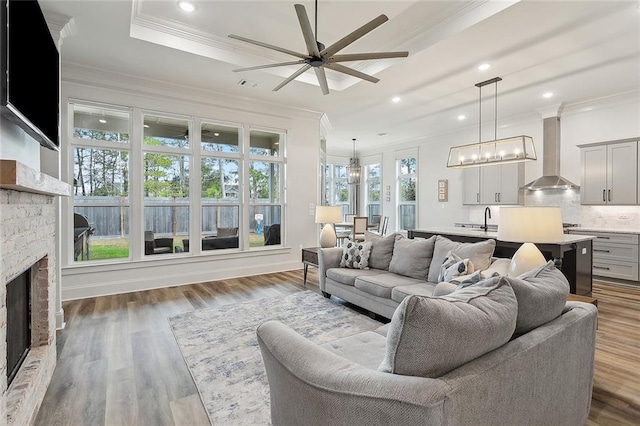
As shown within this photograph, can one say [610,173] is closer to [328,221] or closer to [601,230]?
[601,230]

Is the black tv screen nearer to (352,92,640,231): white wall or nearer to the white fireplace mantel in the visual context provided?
the white fireplace mantel

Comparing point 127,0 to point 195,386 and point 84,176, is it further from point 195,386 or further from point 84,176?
point 195,386

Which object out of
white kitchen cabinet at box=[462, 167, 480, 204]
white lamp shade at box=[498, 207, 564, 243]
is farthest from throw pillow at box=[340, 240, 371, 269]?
white kitchen cabinet at box=[462, 167, 480, 204]

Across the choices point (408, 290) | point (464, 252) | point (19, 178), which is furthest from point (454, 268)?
point (19, 178)

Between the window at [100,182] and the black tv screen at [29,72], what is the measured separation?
2.13 meters

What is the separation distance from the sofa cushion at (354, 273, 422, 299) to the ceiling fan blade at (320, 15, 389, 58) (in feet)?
7.49

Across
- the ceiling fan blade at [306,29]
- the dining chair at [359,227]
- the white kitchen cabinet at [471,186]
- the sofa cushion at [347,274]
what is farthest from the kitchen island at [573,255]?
the dining chair at [359,227]

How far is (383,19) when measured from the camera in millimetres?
2480

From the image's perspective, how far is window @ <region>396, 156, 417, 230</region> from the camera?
9.29 meters

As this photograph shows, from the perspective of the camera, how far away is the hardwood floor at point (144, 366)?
202cm

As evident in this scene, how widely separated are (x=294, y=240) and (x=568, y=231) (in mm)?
4721

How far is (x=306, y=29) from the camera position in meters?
2.57

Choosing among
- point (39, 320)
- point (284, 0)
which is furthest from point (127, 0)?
point (39, 320)

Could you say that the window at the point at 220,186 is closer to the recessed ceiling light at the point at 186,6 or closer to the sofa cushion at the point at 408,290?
the recessed ceiling light at the point at 186,6
